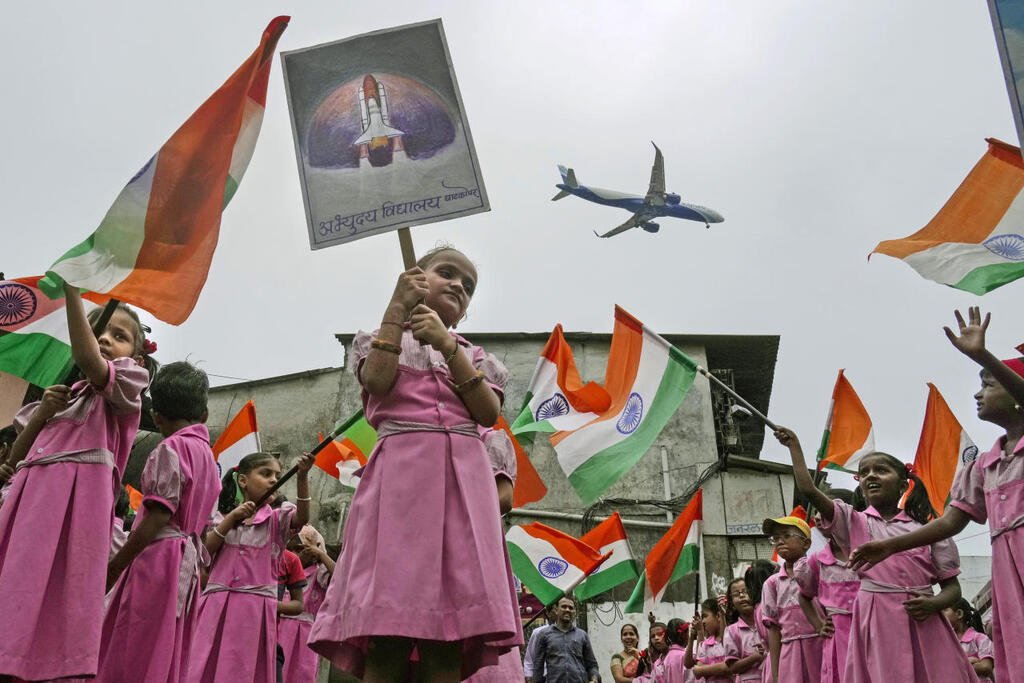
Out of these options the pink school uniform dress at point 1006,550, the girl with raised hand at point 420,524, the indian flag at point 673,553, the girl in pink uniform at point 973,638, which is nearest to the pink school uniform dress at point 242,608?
the girl with raised hand at point 420,524

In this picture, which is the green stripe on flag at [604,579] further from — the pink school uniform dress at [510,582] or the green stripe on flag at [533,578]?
the pink school uniform dress at [510,582]

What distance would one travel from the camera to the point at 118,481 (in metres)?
3.94

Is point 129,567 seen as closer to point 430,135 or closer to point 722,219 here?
point 430,135

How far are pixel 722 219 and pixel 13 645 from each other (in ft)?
71.1

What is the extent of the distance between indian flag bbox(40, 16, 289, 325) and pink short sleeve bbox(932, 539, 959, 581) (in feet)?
13.6

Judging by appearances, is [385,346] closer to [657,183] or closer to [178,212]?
[178,212]

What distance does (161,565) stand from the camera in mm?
4043

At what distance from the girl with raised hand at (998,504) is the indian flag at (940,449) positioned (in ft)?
16.1

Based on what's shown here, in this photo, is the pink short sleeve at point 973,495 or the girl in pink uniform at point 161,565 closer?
the girl in pink uniform at point 161,565

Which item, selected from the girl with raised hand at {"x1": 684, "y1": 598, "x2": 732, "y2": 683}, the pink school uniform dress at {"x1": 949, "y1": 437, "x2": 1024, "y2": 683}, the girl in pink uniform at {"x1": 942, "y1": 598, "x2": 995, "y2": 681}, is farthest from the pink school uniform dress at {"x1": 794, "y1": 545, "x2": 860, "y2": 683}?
the girl with raised hand at {"x1": 684, "y1": 598, "x2": 732, "y2": 683}

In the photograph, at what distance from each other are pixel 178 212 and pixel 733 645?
6.98 metres

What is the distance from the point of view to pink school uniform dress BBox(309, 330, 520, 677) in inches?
104

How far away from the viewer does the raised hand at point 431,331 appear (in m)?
2.93

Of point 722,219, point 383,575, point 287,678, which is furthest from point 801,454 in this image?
point 722,219
